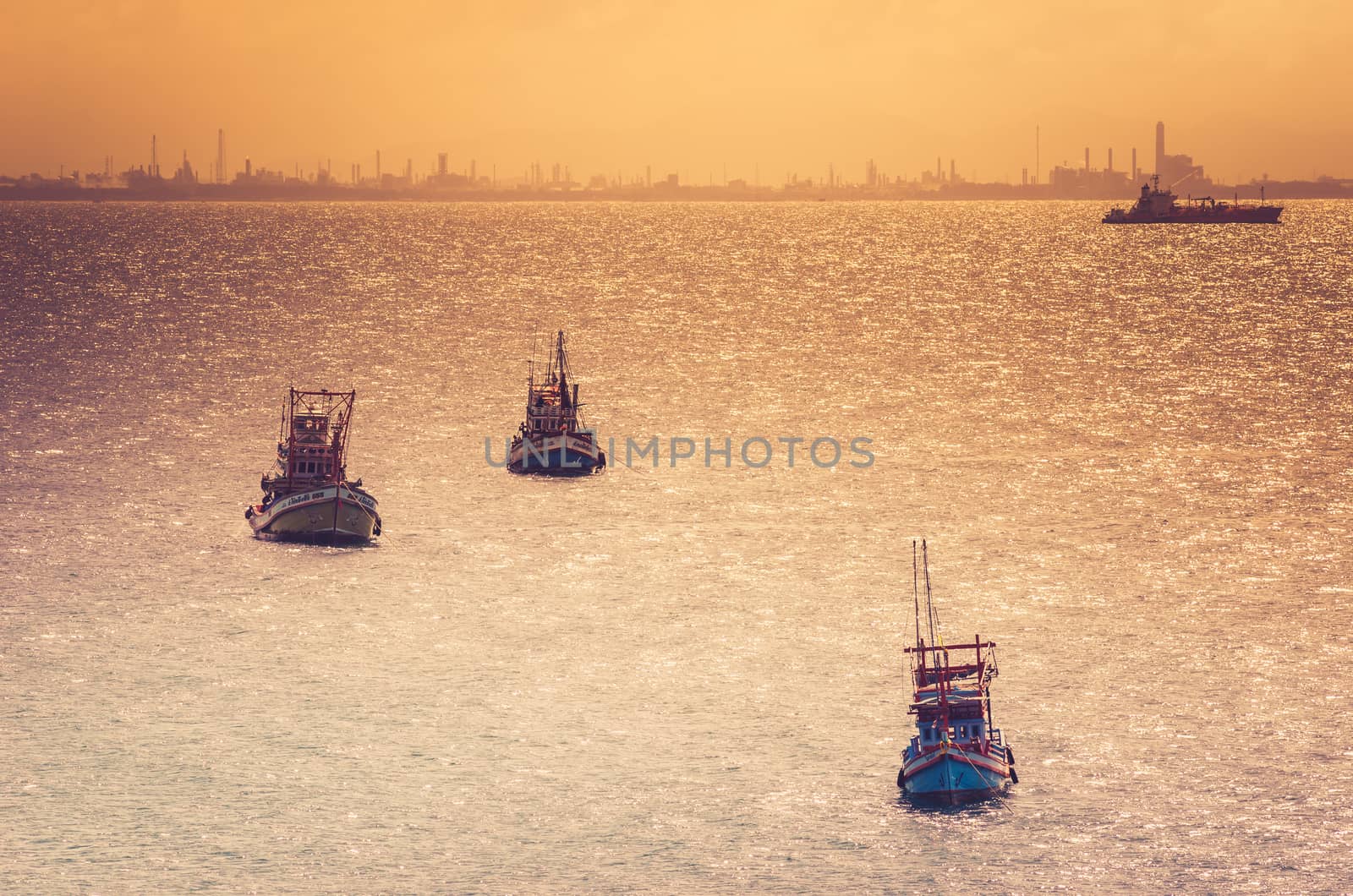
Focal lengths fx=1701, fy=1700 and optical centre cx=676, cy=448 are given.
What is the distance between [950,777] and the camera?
215 ft

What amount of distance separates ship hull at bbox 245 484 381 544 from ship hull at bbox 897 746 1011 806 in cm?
5302

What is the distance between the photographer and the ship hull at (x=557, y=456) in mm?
136250

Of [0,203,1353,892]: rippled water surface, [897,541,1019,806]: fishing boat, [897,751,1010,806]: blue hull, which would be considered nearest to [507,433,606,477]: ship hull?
[0,203,1353,892]: rippled water surface

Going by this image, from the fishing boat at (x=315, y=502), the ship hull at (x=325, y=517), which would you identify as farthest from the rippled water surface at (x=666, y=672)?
the fishing boat at (x=315, y=502)

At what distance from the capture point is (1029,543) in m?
110

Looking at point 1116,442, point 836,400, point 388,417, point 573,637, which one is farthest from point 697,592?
point 836,400

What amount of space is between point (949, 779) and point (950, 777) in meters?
0.12

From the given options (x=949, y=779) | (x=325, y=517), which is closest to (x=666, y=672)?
(x=949, y=779)

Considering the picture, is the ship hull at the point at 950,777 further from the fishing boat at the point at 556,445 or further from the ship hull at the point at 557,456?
the fishing boat at the point at 556,445

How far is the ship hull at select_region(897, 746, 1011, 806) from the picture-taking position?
6556 cm

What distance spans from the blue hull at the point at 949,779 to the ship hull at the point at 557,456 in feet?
238

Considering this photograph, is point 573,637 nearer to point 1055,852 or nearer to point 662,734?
point 662,734

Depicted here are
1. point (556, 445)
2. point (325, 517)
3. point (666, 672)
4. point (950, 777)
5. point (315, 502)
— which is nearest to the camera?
point (950, 777)

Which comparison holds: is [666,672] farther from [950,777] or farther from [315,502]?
[315,502]
